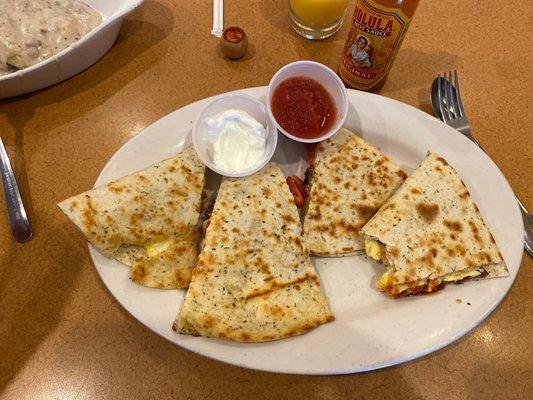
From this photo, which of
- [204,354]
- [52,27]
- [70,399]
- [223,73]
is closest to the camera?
[204,354]

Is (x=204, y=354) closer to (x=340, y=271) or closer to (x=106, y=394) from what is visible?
(x=106, y=394)

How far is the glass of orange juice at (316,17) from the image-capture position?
7.84ft

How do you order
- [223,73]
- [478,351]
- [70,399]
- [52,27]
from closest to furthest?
[70,399] < [478,351] < [52,27] < [223,73]

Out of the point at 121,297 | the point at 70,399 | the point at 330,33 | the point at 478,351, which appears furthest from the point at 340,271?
the point at 330,33

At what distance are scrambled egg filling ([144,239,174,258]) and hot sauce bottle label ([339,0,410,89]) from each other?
137cm

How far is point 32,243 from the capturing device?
2.04 metres

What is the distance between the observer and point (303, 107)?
6.71 feet

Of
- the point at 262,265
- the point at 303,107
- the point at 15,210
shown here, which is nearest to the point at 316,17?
the point at 303,107

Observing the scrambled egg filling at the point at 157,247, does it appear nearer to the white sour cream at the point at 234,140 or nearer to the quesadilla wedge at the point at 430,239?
the white sour cream at the point at 234,140

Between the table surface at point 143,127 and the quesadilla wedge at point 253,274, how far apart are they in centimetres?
29

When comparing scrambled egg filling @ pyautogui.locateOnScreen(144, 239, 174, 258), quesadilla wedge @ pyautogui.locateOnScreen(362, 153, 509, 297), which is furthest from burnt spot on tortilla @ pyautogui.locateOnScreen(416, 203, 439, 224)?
scrambled egg filling @ pyautogui.locateOnScreen(144, 239, 174, 258)

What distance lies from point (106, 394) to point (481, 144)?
239cm

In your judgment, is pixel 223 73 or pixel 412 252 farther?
pixel 223 73

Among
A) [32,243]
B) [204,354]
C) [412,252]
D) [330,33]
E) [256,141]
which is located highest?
[330,33]
